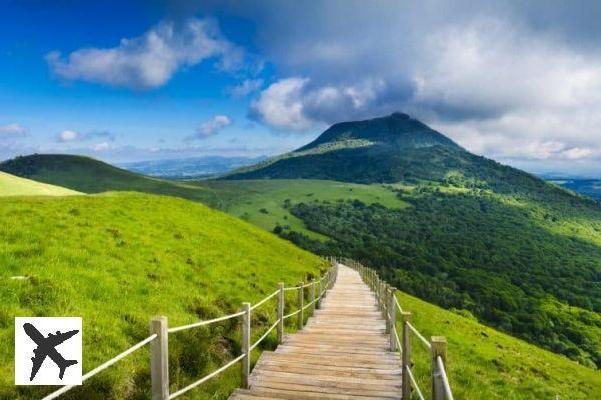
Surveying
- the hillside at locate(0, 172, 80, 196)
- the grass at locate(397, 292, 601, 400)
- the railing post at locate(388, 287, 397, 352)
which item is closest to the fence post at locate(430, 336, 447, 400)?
the grass at locate(397, 292, 601, 400)

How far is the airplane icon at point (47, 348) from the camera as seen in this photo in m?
5.98

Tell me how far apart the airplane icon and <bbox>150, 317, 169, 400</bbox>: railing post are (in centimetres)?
141

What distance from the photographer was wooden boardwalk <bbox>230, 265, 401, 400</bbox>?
1084 cm

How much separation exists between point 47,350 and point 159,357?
1.75 m

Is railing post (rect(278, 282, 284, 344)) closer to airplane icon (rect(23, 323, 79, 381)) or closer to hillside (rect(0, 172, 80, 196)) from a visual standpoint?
airplane icon (rect(23, 323, 79, 381))

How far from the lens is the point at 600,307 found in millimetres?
172750

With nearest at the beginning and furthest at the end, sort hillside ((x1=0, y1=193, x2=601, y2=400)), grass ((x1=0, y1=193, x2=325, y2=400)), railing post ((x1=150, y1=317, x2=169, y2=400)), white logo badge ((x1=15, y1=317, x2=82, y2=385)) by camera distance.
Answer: white logo badge ((x1=15, y1=317, x2=82, y2=385)) < railing post ((x1=150, y1=317, x2=169, y2=400)) < grass ((x1=0, y1=193, x2=325, y2=400)) < hillside ((x1=0, y1=193, x2=601, y2=400))

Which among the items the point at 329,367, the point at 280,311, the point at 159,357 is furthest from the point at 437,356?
the point at 280,311

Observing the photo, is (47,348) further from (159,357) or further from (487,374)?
(487,374)

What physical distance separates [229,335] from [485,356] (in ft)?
79.2

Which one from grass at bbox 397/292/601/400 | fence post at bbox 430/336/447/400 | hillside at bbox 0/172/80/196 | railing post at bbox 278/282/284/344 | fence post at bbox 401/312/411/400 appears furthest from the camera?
hillside at bbox 0/172/80/196

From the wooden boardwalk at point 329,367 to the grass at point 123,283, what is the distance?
962mm

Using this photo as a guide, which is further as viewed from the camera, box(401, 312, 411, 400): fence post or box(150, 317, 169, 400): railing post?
box(401, 312, 411, 400): fence post

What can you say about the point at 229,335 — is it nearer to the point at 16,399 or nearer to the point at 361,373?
the point at 361,373
